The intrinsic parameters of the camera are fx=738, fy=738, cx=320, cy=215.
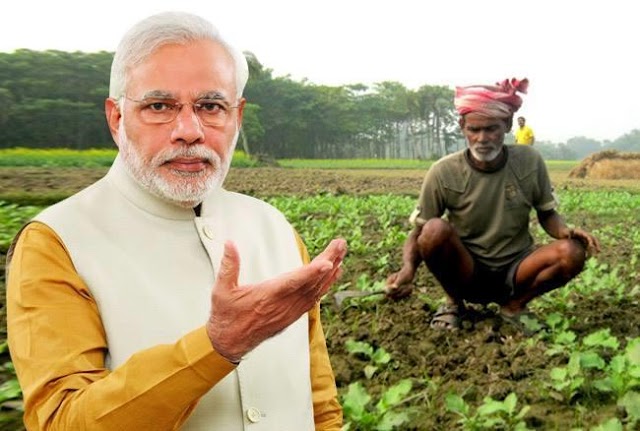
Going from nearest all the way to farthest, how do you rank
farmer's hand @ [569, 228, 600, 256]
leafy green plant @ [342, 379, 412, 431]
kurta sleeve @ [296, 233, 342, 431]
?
kurta sleeve @ [296, 233, 342, 431]
leafy green plant @ [342, 379, 412, 431]
farmer's hand @ [569, 228, 600, 256]

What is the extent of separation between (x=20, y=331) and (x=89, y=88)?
14954 mm

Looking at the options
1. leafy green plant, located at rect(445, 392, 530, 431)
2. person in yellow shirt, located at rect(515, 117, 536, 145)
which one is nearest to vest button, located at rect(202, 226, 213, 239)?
leafy green plant, located at rect(445, 392, 530, 431)

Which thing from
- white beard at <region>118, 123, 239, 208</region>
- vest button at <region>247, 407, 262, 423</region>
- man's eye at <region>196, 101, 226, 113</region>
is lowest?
vest button at <region>247, 407, 262, 423</region>

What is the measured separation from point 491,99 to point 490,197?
48 cm

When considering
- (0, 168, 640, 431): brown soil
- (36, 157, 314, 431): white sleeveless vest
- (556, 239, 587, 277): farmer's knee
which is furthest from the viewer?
(556, 239, 587, 277): farmer's knee

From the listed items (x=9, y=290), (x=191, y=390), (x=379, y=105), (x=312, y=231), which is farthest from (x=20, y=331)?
(x=379, y=105)

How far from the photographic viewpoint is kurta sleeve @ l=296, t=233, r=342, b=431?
1420 mm

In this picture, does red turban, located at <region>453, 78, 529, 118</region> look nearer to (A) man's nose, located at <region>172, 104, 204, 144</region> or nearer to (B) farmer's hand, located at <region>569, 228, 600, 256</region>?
(B) farmer's hand, located at <region>569, 228, 600, 256</region>

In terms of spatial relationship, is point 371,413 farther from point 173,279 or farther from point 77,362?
point 77,362

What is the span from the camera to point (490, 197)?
3.65 meters

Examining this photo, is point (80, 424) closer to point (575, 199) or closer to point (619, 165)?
point (575, 199)

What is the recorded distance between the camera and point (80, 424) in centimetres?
103

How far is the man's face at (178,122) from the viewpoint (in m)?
1.20

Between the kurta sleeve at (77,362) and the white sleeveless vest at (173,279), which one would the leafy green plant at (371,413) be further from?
the kurta sleeve at (77,362)
